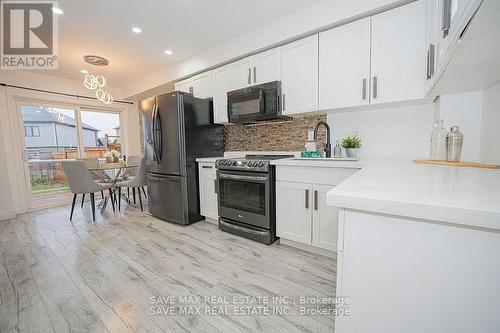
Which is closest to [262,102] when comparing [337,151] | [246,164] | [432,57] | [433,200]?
[246,164]

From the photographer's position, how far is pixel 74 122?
14.3ft

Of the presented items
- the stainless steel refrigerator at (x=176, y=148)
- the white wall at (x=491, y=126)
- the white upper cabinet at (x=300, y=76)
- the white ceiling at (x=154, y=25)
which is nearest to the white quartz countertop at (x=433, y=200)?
the white wall at (x=491, y=126)

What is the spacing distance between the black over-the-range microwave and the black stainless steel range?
1.85ft

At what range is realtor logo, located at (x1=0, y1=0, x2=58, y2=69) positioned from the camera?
2.05 meters

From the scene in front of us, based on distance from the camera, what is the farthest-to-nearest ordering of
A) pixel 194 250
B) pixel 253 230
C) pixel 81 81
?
pixel 81 81 → pixel 253 230 → pixel 194 250

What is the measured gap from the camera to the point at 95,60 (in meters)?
3.28

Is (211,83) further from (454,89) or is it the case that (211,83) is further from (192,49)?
(454,89)

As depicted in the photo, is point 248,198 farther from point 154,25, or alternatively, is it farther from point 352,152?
point 154,25

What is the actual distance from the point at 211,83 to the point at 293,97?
4.50ft

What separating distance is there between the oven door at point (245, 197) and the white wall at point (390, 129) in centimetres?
105

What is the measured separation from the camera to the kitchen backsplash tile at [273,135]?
8.54 ft

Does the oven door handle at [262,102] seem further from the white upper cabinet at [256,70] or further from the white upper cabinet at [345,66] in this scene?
the white upper cabinet at [345,66]

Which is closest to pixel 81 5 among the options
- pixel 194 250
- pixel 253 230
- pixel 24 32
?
pixel 24 32

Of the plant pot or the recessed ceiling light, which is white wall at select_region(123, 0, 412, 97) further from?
the recessed ceiling light
